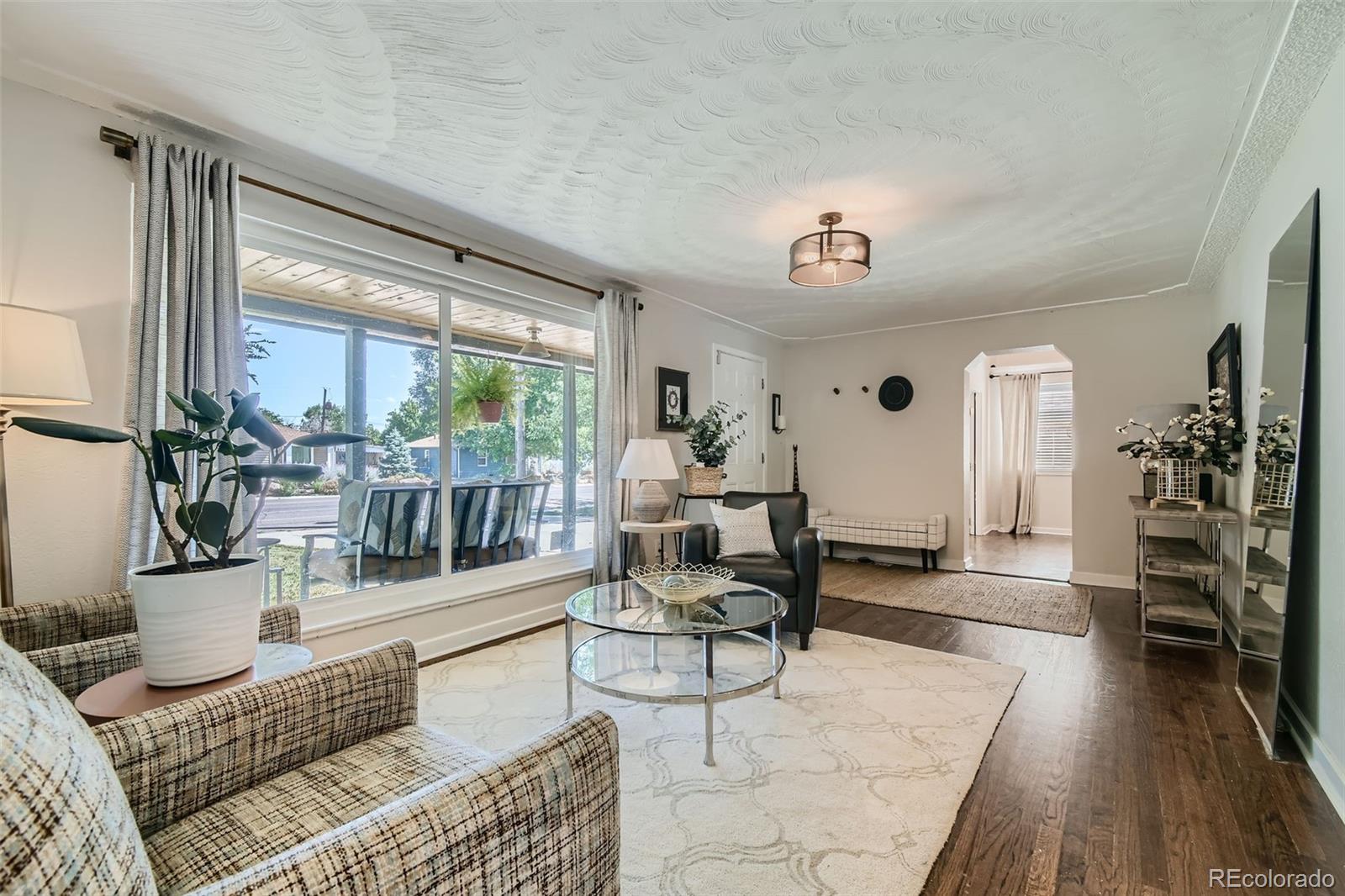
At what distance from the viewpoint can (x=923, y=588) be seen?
16.0 feet

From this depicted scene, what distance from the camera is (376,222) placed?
2.98 m

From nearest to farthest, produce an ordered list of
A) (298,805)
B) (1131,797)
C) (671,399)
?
1. (298,805)
2. (1131,797)
3. (671,399)

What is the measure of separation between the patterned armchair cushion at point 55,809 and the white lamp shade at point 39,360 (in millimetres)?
1475

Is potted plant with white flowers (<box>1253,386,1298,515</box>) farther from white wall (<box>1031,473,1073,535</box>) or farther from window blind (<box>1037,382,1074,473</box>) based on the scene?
white wall (<box>1031,473,1073,535</box>)

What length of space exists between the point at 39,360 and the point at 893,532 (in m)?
5.77

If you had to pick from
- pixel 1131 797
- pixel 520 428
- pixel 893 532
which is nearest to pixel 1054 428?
pixel 893 532

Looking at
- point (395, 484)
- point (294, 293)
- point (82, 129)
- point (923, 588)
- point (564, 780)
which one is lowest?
point (923, 588)

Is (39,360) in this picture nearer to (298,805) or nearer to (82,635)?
(82,635)

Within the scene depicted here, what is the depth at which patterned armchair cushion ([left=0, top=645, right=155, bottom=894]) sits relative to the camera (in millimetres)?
494

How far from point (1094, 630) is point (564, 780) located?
158 inches

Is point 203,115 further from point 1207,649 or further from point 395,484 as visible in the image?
point 1207,649

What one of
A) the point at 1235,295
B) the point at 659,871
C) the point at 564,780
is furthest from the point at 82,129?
the point at 1235,295

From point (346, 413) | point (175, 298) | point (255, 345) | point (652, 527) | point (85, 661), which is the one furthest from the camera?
point (652, 527)

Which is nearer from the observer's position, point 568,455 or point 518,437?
point 518,437
